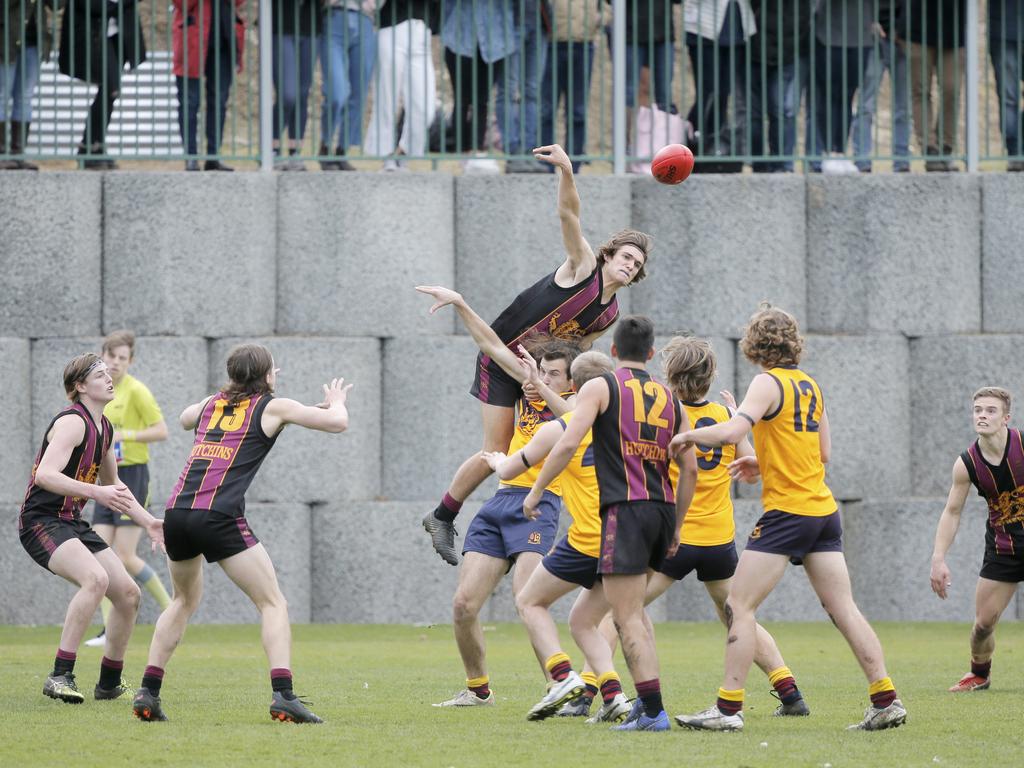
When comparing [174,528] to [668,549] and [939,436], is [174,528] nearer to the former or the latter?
[668,549]

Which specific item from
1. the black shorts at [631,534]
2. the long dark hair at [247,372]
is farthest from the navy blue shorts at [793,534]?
the long dark hair at [247,372]

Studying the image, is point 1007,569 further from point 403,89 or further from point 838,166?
point 403,89

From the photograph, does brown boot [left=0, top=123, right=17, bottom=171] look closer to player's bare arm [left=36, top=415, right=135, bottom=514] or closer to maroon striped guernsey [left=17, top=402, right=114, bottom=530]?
maroon striped guernsey [left=17, top=402, right=114, bottom=530]

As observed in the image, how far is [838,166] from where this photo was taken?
1420 centimetres

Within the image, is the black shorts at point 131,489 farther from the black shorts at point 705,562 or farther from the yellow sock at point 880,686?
the yellow sock at point 880,686

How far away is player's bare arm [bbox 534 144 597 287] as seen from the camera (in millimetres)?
8523

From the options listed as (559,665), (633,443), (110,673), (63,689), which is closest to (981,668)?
(559,665)

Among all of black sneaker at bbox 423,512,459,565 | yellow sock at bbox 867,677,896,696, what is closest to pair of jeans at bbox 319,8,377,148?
black sneaker at bbox 423,512,459,565

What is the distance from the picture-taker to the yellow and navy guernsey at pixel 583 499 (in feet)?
25.3

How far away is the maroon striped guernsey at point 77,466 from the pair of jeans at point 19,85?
591 centimetres

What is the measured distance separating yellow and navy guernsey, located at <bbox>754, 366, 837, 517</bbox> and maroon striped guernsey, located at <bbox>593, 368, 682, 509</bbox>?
512mm

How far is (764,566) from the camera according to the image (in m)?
7.34

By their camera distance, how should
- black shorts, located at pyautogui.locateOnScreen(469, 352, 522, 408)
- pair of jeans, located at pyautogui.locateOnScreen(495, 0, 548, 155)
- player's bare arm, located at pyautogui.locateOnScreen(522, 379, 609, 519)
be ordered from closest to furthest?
1. player's bare arm, located at pyautogui.locateOnScreen(522, 379, 609, 519)
2. black shorts, located at pyautogui.locateOnScreen(469, 352, 522, 408)
3. pair of jeans, located at pyautogui.locateOnScreen(495, 0, 548, 155)

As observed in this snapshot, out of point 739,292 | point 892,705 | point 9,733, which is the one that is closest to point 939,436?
point 739,292
